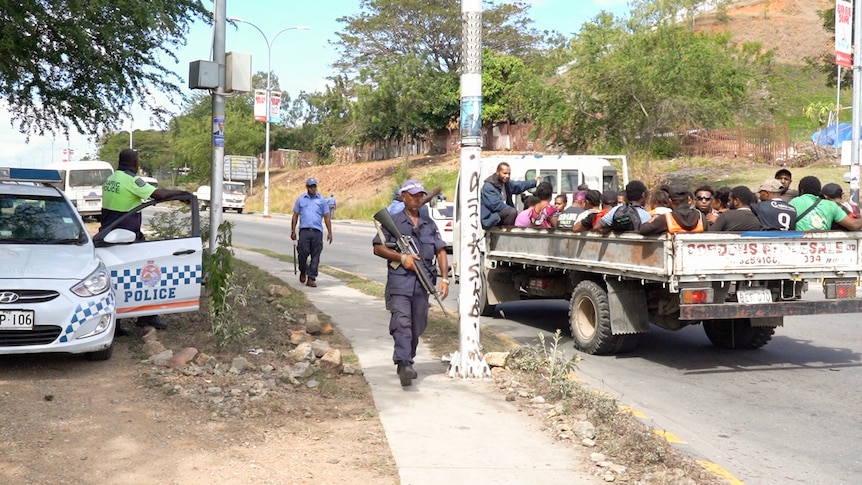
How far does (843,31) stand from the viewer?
62.6 ft

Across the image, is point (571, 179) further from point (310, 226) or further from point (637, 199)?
point (637, 199)

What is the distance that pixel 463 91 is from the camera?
756 cm

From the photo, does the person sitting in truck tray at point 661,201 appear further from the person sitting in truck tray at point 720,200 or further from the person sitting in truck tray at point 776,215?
the person sitting in truck tray at point 720,200

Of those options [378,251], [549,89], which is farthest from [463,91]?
[549,89]

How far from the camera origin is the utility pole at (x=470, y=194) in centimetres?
746

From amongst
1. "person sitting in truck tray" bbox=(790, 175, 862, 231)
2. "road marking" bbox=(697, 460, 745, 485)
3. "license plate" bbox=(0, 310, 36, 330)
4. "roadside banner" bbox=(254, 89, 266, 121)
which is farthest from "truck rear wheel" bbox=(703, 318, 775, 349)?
"roadside banner" bbox=(254, 89, 266, 121)

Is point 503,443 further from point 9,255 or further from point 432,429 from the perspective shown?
point 9,255

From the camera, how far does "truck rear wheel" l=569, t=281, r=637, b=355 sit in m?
8.83

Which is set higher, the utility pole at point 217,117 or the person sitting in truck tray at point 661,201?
the utility pole at point 217,117

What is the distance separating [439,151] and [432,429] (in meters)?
49.9

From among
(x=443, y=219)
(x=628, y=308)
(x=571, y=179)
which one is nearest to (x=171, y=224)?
(x=571, y=179)

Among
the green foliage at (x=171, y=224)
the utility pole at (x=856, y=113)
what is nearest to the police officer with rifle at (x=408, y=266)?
the green foliage at (x=171, y=224)

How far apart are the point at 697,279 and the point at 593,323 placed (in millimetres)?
1675

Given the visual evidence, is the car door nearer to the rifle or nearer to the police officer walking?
the rifle
